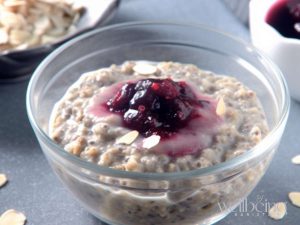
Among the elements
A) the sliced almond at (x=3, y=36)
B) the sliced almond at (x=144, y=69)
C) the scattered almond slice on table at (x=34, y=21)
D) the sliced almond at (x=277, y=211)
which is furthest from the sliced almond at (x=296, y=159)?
the sliced almond at (x=3, y=36)

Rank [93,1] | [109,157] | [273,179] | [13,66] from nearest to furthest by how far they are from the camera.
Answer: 1. [109,157]
2. [273,179]
3. [13,66]
4. [93,1]

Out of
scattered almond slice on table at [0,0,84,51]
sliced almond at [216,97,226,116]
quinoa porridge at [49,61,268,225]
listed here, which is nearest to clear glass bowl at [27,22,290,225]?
quinoa porridge at [49,61,268,225]

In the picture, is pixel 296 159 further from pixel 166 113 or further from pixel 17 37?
pixel 17 37

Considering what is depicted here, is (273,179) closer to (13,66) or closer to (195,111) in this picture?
(195,111)

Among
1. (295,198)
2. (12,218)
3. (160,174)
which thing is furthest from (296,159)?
(12,218)

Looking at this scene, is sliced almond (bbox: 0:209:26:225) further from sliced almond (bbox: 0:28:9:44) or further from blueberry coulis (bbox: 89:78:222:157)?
sliced almond (bbox: 0:28:9:44)

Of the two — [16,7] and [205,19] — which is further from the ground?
[205,19]

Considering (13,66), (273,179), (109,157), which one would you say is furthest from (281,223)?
(13,66)
